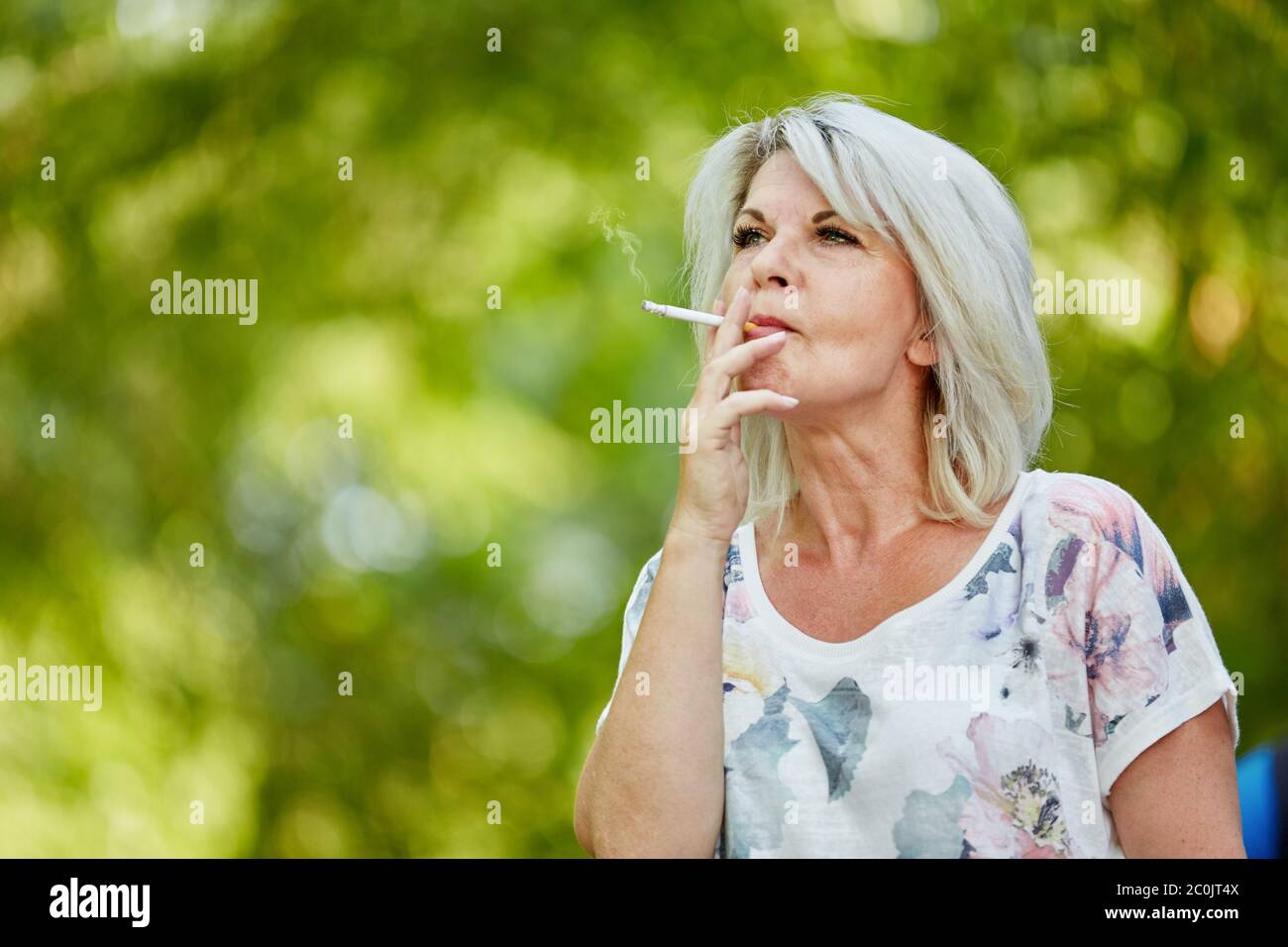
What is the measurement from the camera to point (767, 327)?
5.36 ft

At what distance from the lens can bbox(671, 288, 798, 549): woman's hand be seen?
61.6 inches

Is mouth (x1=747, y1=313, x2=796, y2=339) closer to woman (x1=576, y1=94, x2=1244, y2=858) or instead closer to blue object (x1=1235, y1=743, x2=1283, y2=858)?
woman (x1=576, y1=94, x2=1244, y2=858)

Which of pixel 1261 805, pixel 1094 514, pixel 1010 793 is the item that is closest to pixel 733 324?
pixel 1094 514

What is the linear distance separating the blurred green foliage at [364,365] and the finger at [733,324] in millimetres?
1993

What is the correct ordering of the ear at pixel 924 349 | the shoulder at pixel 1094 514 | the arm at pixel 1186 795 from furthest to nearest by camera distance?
the ear at pixel 924 349 < the shoulder at pixel 1094 514 < the arm at pixel 1186 795

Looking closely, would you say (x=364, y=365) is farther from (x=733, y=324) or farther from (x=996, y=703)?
(x=996, y=703)

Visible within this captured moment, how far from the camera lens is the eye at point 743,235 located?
5.63ft

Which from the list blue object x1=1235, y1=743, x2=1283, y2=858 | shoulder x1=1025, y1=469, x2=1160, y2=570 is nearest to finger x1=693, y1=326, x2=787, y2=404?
shoulder x1=1025, y1=469, x2=1160, y2=570

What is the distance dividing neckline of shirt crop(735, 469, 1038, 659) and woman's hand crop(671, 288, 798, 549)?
5.5 inches

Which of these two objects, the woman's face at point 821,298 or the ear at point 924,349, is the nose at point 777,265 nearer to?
the woman's face at point 821,298

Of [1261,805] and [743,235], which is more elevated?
[743,235]

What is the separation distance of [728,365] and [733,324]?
0.23 feet

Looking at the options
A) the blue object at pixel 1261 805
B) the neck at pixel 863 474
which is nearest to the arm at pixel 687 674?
the neck at pixel 863 474
